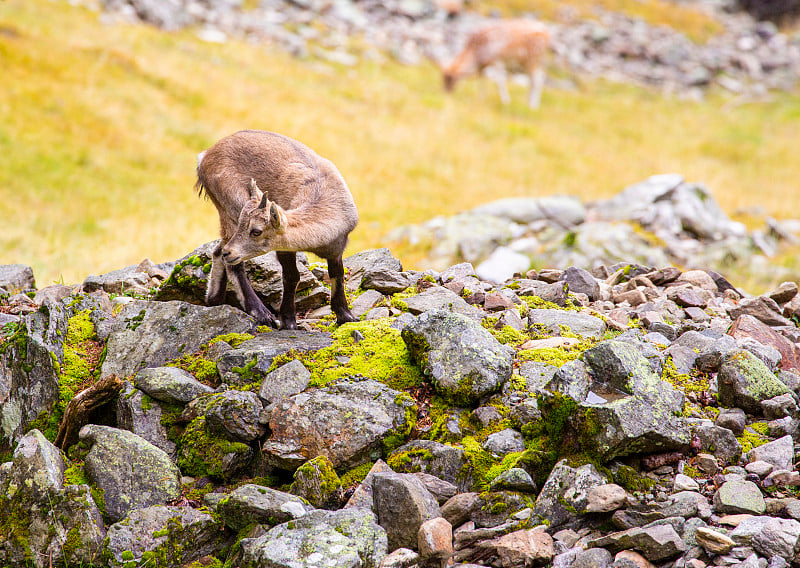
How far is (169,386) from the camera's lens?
6.80m

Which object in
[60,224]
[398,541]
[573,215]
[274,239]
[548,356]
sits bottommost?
[60,224]

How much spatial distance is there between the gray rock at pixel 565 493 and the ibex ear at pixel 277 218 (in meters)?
3.57

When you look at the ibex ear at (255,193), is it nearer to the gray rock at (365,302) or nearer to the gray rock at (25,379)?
the gray rock at (365,302)

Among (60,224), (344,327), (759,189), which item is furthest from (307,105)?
(344,327)

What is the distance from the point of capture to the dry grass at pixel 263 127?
1714 cm

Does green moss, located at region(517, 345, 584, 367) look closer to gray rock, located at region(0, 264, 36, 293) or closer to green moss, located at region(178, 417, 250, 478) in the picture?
green moss, located at region(178, 417, 250, 478)

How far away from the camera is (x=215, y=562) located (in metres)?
5.72

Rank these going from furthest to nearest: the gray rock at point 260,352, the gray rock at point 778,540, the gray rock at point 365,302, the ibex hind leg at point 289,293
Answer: the gray rock at point 365,302, the ibex hind leg at point 289,293, the gray rock at point 260,352, the gray rock at point 778,540

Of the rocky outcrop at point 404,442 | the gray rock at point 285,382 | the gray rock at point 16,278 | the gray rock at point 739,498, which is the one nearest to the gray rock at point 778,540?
the rocky outcrop at point 404,442

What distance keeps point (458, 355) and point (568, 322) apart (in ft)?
6.17

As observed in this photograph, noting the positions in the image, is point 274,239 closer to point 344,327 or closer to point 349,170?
point 344,327

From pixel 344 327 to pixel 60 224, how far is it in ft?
37.4

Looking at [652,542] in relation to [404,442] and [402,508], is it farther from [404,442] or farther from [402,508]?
[404,442]

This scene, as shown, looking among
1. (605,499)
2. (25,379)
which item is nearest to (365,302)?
(25,379)
